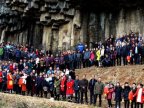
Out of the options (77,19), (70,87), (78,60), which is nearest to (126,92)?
(70,87)

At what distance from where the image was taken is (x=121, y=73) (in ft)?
96.6

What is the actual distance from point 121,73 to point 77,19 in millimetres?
12498

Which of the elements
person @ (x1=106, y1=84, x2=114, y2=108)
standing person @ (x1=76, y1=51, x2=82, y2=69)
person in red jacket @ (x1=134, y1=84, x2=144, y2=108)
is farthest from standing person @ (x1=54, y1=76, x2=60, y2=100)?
standing person @ (x1=76, y1=51, x2=82, y2=69)

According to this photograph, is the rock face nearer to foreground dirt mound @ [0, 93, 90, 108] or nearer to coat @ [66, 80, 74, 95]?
coat @ [66, 80, 74, 95]

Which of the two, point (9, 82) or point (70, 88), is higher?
point (9, 82)

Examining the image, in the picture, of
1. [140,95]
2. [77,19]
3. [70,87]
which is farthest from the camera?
[77,19]

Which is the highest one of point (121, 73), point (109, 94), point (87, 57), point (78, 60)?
point (87, 57)

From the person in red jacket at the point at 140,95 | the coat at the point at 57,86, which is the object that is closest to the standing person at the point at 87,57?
the coat at the point at 57,86

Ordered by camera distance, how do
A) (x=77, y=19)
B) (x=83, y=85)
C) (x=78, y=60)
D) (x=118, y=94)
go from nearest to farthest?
1. (x=118, y=94)
2. (x=83, y=85)
3. (x=78, y=60)
4. (x=77, y=19)

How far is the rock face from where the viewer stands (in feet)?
128

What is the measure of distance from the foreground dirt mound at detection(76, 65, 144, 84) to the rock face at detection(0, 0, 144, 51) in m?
8.07

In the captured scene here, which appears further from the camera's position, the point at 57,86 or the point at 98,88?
the point at 57,86

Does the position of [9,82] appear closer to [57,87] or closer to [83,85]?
[57,87]

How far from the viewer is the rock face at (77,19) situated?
39.0 meters
